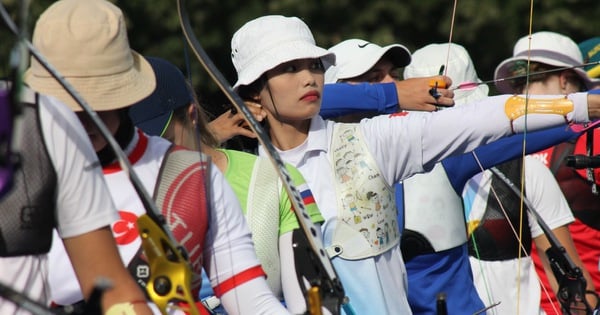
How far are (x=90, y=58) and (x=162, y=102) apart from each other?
749mm

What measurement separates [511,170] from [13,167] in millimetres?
3207

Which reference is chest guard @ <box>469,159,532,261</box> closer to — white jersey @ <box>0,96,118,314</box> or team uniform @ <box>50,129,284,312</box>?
team uniform @ <box>50,129,284,312</box>

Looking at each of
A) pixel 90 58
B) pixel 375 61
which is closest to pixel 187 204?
pixel 90 58

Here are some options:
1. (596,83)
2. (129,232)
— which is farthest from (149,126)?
(596,83)

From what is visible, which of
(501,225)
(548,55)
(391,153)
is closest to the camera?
(391,153)

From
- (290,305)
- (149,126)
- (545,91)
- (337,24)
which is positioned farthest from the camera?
(337,24)

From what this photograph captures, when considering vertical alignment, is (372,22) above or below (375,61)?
below

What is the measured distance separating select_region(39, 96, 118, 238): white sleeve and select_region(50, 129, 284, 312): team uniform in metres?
0.40

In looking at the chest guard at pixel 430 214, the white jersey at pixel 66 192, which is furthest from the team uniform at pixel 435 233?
the white jersey at pixel 66 192

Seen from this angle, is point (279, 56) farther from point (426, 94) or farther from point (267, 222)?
point (267, 222)

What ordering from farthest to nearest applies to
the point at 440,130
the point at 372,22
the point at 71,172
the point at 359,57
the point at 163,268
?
the point at 372,22 → the point at 359,57 → the point at 440,130 → the point at 163,268 → the point at 71,172

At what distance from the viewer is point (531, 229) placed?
513 cm

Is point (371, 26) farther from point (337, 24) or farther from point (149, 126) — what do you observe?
point (149, 126)

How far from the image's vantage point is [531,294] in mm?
5164
